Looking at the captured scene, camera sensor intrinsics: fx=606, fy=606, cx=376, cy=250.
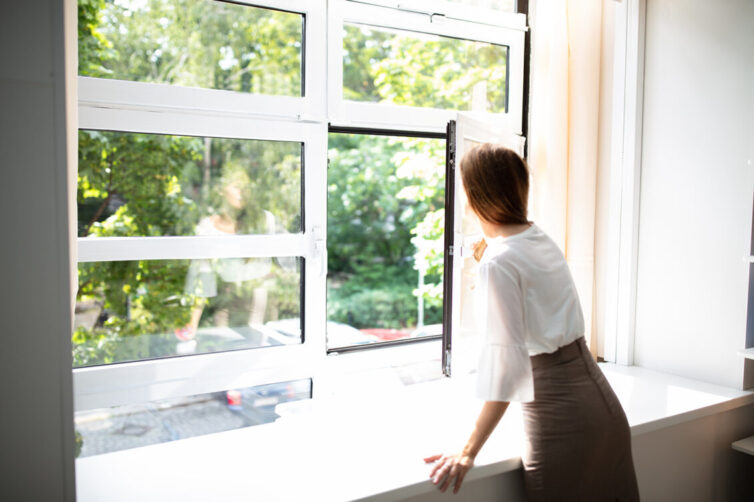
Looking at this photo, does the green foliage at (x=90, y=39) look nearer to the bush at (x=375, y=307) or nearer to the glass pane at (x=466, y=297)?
the glass pane at (x=466, y=297)

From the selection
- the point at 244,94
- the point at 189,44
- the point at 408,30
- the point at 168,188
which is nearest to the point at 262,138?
the point at 244,94

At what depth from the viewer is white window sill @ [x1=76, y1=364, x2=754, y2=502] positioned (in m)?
1.38

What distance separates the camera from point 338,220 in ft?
29.7

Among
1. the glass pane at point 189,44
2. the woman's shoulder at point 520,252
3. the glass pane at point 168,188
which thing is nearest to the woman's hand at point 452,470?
the woman's shoulder at point 520,252

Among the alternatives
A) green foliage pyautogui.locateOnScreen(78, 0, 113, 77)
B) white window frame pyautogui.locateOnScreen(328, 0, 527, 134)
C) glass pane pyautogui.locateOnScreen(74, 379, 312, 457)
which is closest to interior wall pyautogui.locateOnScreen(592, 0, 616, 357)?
white window frame pyautogui.locateOnScreen(328, 0, 527, 134)

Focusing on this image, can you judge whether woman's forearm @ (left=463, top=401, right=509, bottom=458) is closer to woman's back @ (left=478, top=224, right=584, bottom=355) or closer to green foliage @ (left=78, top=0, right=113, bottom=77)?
woman's back @ (left=478, top=224, right=584, bottom=355)

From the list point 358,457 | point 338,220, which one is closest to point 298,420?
point 358,457

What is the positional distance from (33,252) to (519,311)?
37.7 inches

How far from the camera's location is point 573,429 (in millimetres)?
1438

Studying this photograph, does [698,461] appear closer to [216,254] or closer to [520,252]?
[520,252]

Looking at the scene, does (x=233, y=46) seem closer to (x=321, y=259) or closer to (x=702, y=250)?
(x=321, y=259)

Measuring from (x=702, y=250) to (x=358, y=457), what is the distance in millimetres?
1504

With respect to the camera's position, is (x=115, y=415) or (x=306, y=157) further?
(x=115, y=415)

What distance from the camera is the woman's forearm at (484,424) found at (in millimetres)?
1362
